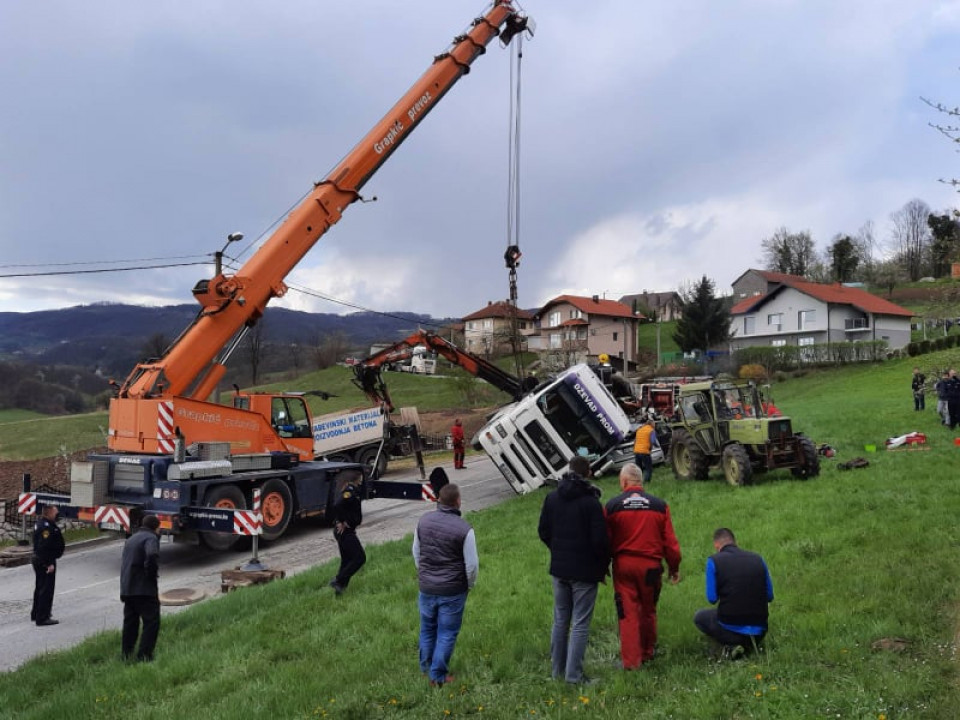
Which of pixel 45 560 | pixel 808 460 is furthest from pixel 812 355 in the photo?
pixel 45 560

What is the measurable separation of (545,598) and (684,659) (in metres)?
2.29

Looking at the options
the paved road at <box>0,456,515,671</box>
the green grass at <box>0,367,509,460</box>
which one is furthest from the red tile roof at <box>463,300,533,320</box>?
the paved road at <box>0,456,515,671</box>

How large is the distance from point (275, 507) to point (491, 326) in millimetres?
82164

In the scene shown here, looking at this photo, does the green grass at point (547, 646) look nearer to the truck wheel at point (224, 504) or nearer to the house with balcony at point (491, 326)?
the truck wheel at point (224, 504)

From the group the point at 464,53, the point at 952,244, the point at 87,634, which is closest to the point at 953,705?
the point at 952,244

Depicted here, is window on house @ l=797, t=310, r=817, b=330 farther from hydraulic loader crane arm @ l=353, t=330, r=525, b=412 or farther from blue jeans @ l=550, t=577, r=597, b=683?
blue jeans @ l=550, t=577, r=597, b=683

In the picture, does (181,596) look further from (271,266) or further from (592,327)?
(592,327)

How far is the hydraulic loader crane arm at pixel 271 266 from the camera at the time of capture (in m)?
13.3

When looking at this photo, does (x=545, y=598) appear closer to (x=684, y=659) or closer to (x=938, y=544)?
(x=684, y=659)

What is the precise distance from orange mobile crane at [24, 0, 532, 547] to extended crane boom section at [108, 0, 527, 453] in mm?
21

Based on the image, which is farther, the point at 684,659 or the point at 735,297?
the point at 735,297

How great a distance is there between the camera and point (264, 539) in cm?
1407

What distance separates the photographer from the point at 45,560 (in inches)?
372

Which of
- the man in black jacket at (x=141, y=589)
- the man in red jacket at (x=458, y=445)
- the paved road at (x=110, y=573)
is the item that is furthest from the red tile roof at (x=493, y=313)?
the man in black jacket at (x=141, y=589)
